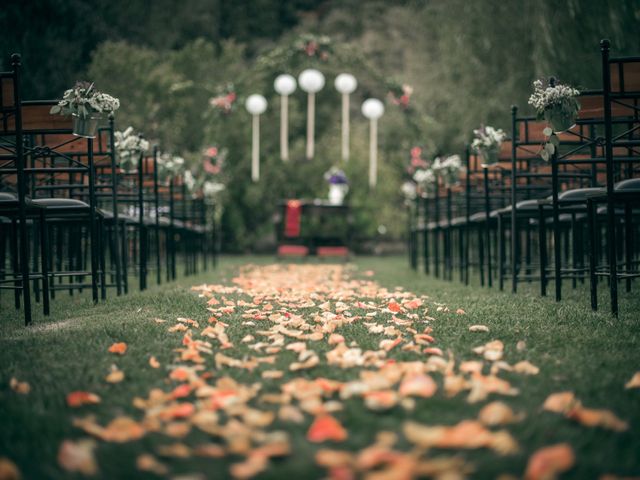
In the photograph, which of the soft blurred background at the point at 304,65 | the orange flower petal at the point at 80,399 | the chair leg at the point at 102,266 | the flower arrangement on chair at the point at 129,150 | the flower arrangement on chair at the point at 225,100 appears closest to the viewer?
the orange flower petal at the point at 80,399

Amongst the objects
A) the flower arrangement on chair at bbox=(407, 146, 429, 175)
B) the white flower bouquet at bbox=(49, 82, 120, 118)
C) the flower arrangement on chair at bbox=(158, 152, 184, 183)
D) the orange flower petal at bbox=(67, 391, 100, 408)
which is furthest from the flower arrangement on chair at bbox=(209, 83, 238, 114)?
the orange flower petal at bbox=(67, 391, 100, 408)

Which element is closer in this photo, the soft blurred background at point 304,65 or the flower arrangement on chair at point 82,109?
the flower arrangement on chair at point 82,109

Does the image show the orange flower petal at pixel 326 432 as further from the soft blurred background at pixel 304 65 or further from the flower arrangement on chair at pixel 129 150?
the soft blurred background at pixel 304 65

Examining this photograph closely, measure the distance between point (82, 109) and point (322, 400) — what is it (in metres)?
2.44

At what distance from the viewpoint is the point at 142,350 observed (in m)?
2.03

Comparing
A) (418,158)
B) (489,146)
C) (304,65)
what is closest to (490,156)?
(489,146)

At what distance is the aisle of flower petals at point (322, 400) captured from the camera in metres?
1.12

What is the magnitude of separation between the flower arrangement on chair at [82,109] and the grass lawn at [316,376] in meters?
0.99

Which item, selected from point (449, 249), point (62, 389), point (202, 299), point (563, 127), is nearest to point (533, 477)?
point (62, 389)

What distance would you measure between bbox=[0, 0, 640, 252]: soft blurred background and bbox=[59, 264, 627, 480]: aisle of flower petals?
5.49 meters

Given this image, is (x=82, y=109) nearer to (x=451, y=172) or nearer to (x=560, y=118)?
(x=560, y=118)

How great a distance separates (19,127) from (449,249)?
3.89 metres

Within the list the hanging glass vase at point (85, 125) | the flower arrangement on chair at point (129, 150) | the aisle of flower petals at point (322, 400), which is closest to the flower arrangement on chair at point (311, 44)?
the flower arrangement on chair at point (129, 150)

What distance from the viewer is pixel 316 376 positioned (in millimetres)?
1712
